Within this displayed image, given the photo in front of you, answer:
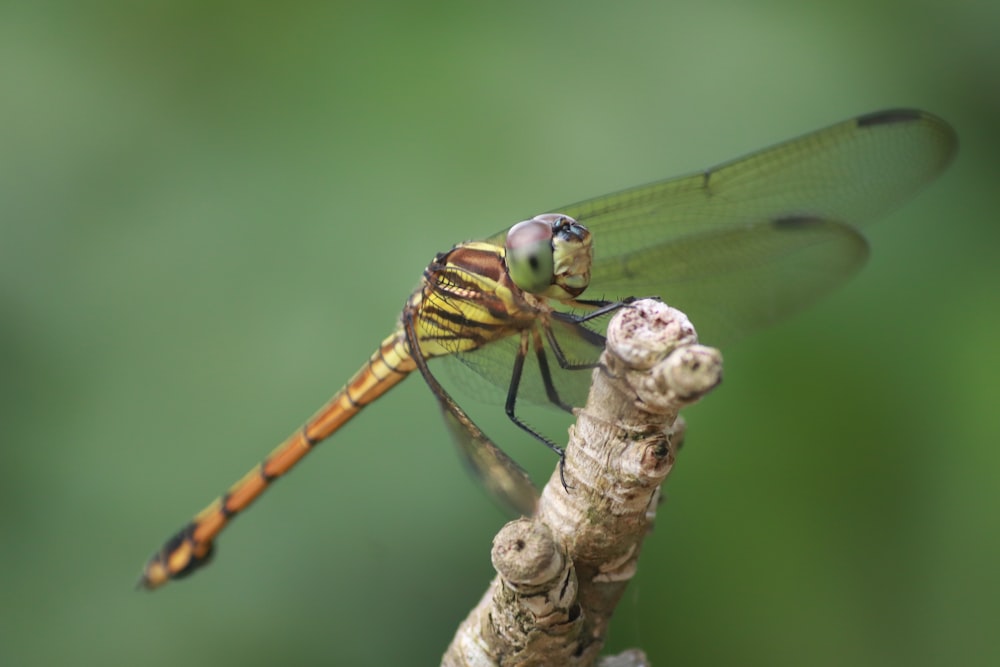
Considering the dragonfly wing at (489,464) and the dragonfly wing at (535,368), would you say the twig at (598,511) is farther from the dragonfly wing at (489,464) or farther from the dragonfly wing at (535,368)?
→ the dragonfly wing at (535,368)

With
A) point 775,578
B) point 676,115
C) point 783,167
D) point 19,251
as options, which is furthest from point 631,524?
point 19,251

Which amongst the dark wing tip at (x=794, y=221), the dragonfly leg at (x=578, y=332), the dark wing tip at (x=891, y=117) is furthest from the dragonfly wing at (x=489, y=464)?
the dark wing tip at (x=891, y=117)

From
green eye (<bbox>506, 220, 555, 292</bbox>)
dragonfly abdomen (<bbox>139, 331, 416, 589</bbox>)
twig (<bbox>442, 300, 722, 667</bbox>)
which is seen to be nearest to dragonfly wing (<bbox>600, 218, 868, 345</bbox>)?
green eye (<bbox>506, 220, 555, 292</bbox>)

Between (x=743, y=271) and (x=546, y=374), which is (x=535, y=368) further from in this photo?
(x=743, y=271)

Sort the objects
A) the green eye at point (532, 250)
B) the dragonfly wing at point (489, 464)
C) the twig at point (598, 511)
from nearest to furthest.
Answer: the twig at point (598, 511) < the dragonfly wing at point (489, 464) < the green eye at point (532, 250)

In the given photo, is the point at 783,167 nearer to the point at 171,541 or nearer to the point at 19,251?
the point at 171,541

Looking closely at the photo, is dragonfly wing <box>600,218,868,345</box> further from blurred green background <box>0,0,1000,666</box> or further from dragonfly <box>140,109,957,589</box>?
blurred green background <box>0,0,1000,666</box>

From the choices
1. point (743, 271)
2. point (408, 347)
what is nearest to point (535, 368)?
point (408, 347)
